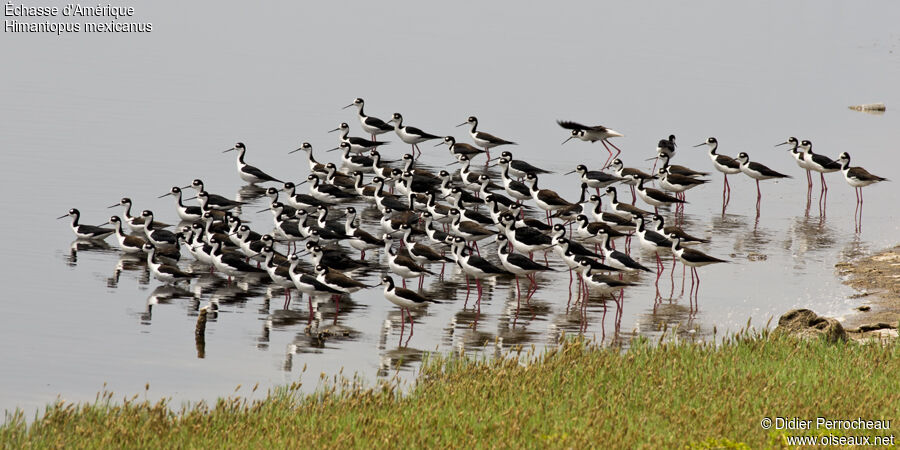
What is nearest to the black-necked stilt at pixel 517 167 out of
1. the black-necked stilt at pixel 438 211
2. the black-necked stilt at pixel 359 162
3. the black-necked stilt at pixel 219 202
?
the black-necked stilt at pixel 359 162

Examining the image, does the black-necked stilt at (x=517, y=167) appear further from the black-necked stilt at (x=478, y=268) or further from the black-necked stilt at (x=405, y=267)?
the black-necked stilt at (x=405, y=267)

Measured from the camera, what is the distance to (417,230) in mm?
23984

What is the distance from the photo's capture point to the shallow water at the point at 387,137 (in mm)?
18016

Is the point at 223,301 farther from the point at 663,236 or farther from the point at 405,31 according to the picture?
the point at 405,31

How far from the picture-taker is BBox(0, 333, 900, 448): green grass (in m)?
11.9

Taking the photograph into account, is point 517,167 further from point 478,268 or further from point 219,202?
point 478,268

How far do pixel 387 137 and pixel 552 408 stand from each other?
28.3m

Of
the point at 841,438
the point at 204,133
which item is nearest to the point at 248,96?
the point at 204,133

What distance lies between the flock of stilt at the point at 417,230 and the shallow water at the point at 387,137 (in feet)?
1.78

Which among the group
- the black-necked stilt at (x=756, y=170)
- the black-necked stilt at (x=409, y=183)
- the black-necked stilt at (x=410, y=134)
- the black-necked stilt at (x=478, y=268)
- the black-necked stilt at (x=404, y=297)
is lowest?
the black-necked stilt at (x=404, y=297)

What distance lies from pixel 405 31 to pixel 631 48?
495 inches

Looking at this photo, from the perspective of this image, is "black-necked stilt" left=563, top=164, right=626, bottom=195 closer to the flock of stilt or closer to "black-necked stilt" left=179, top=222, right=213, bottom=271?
the flock of stilt

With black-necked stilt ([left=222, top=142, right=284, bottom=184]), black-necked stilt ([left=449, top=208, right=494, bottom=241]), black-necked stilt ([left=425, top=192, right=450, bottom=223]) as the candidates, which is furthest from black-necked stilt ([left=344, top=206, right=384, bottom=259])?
black-necked stilt ([left=222, top=142, right=284, bottom=184])

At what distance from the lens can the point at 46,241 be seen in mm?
24172
